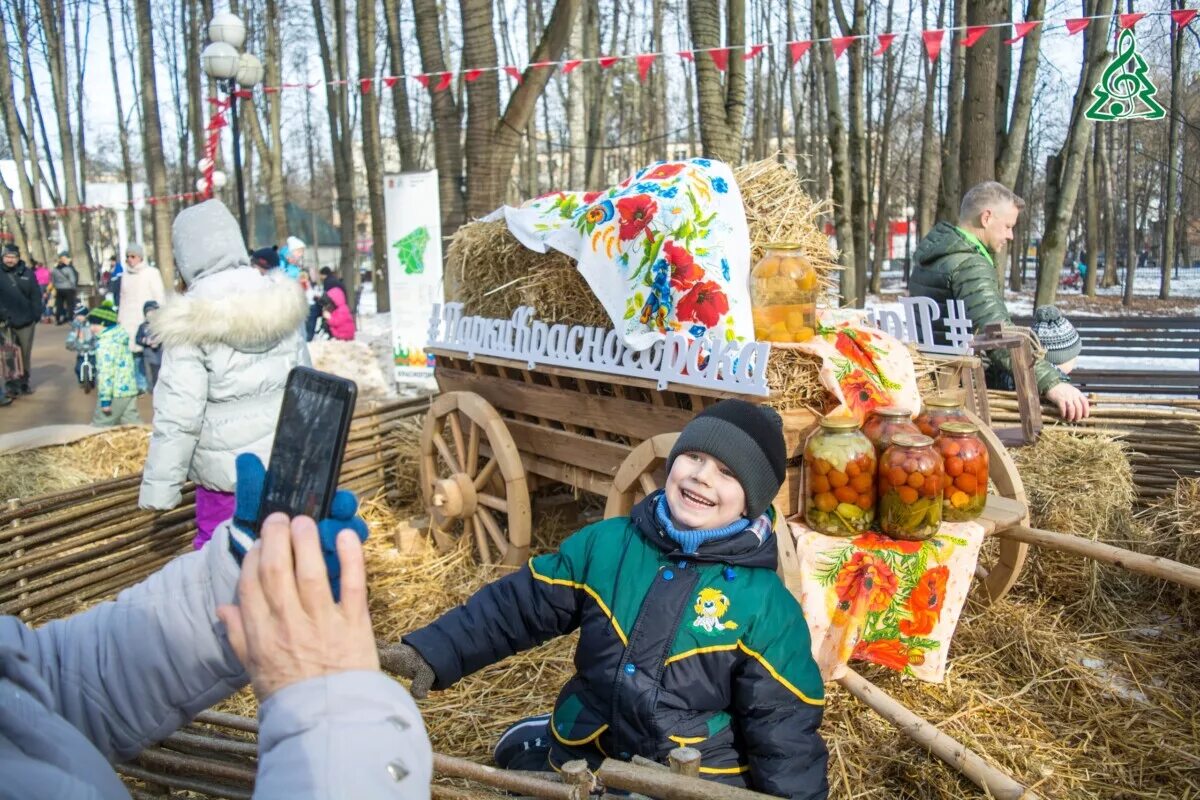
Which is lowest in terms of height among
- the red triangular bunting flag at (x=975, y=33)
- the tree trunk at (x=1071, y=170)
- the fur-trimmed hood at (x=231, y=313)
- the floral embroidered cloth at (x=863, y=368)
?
the floral embroidered cloth at (x=863, y=368)

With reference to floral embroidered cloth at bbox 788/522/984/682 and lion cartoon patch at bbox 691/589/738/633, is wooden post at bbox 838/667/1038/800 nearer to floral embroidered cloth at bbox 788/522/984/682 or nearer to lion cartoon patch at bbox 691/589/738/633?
floral embroidered cloth at bbox 788/522/984/682

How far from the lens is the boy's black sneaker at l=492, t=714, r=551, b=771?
2516 mm

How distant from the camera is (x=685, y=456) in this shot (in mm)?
2457

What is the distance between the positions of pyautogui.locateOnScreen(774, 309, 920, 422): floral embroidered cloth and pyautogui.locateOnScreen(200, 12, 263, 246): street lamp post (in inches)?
346

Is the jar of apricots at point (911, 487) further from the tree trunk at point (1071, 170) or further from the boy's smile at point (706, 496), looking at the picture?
the tree trunk at point (1071, 170)

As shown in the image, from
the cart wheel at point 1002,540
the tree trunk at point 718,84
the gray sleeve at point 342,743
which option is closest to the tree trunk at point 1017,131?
the tree trunk at point 718,84

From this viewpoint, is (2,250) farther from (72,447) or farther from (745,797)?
(745,797)

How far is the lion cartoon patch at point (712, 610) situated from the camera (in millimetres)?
2248

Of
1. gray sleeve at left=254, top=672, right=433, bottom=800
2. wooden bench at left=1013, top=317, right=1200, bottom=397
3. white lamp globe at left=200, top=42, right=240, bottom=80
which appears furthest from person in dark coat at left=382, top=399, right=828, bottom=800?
white lamp globe at left=200, top=42, right=240, bottom=80

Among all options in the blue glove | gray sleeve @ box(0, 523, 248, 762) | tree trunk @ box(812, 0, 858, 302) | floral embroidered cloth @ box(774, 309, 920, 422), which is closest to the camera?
the blue glove

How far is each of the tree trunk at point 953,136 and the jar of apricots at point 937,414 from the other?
6.52 m

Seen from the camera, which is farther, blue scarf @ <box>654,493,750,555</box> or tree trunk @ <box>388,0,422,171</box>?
tree trunk @ <box>388,0,422,171</box>

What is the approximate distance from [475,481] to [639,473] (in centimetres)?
149

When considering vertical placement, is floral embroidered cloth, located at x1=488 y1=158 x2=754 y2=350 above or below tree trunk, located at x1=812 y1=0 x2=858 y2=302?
below
